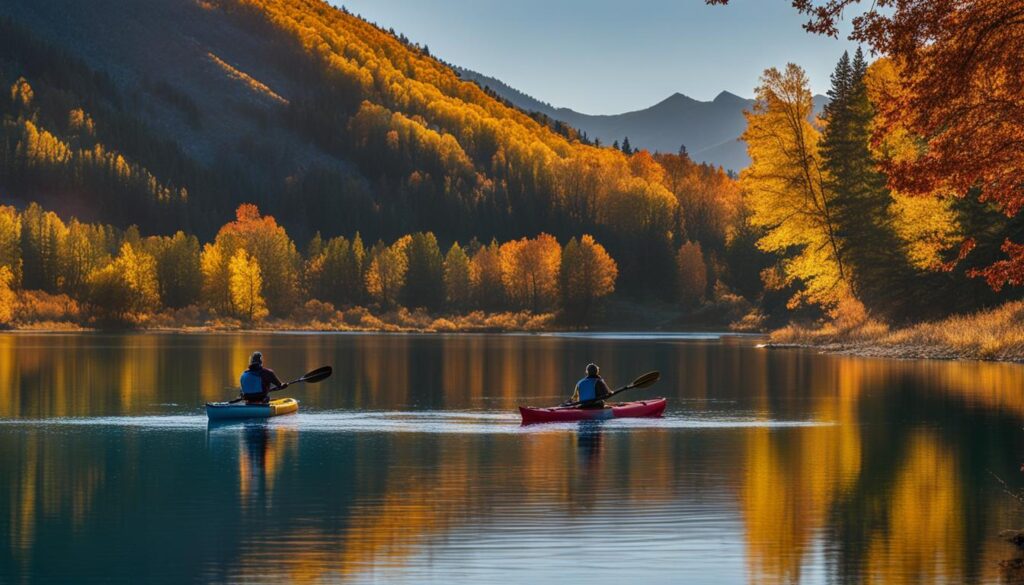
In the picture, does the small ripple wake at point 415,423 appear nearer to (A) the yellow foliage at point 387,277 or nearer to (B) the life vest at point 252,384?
(B) the life vest at point 252,384

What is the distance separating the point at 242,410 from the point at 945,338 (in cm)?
4607

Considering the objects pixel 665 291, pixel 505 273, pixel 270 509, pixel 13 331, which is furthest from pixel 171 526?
pixel 665 291

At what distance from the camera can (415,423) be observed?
42.1m

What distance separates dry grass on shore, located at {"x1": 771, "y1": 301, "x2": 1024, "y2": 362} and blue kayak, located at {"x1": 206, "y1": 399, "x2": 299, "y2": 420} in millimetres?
39761

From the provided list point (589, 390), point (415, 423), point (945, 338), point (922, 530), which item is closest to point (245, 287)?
point (945, 338)

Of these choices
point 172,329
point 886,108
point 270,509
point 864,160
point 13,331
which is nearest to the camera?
point 886,108

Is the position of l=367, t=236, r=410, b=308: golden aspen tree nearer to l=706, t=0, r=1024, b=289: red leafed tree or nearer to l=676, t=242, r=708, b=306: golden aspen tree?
l=676, t=242, r=708, b=306: golden aspen tree

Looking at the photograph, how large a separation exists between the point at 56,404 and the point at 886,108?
34.9 m

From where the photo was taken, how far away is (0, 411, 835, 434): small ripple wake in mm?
40219

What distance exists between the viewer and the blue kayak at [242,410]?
1668 inches

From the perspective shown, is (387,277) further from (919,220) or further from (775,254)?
(919,220)

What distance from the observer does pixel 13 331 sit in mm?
145375

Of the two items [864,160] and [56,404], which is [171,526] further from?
[864,160]

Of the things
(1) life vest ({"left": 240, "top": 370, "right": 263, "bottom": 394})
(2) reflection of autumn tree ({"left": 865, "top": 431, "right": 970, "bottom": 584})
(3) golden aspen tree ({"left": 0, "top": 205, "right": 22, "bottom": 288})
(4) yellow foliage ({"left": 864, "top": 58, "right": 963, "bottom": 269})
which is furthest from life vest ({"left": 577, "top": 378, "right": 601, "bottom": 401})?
(3) golden aspen tree ({"left": 0, "top": 205, "right": 22, "bottom": 288})
